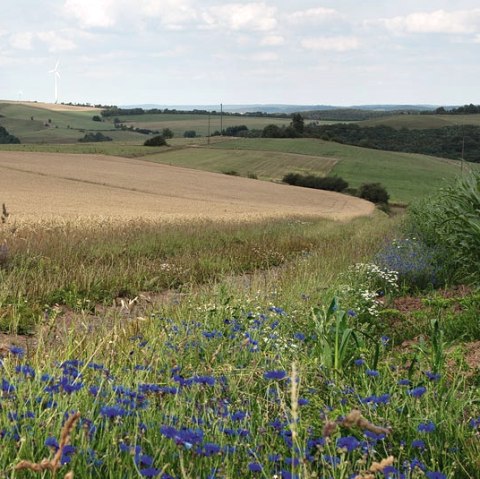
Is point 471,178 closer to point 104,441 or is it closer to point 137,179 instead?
point 104,441

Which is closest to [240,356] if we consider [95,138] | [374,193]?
[374,193]

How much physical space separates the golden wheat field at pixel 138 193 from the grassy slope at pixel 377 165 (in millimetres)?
14565

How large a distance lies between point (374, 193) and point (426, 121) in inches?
2289

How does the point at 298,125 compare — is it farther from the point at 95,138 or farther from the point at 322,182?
the point at 322,182

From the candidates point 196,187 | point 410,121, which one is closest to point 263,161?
point 196,187

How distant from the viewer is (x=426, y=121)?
11356 centimetres

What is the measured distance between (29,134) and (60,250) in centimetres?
11257

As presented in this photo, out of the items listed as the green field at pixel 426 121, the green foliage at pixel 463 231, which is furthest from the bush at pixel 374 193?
the green foliage at pixel 463 231

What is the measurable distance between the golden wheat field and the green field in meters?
60.0

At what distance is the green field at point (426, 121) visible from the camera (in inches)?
4267

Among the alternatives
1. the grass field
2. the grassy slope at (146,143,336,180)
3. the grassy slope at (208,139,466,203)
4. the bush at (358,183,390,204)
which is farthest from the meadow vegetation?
the grass field

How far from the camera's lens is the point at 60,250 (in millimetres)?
12219

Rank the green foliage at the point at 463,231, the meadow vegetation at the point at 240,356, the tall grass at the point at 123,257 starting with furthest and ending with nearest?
the tall grass at the point at 123,257
the green foliage at the point at 463,231
the meadow vegetation at the point at 240,356

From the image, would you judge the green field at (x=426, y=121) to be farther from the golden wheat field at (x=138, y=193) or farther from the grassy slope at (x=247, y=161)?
the golden wheat field at (x=138, y=193)
